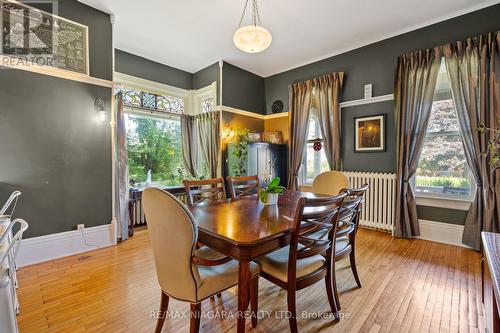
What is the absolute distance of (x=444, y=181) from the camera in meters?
3.21

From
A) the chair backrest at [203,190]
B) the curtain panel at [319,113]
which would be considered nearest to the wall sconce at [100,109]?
the chair backrest at [203,190]

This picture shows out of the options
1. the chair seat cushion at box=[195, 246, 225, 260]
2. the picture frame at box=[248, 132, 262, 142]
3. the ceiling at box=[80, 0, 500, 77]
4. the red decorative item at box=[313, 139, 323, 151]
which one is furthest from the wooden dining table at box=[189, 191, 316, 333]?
the picture frame at box=[248, 132, 262, 142]

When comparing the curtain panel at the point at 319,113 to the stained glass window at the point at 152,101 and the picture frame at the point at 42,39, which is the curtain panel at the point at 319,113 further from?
the picture frame at the point at 42,39

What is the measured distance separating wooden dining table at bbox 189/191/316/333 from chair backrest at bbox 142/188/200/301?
196 millimetres

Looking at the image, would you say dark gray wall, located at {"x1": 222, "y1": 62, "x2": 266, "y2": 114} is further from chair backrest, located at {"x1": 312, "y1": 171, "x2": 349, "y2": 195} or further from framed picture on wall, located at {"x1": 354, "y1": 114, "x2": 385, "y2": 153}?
chair backrest, located at {"x1": 312, "y1": 171, "x2": 349, "y2": 195}

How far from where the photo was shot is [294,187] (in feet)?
15.1

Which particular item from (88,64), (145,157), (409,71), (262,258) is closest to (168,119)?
(145,157)

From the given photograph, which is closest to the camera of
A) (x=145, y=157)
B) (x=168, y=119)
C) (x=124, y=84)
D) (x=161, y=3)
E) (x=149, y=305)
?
(x=149, y=305)

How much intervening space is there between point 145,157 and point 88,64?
1846 millimetres

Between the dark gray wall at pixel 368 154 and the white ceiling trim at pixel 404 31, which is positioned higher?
the white ceiling trim at pixel 404 31

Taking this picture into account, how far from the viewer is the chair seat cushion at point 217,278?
50.1 inches

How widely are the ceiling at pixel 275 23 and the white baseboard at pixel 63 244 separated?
115 inches

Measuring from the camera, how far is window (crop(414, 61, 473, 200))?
3098 mm

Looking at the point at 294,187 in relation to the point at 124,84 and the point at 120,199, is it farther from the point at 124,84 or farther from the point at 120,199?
the point at 124,84
